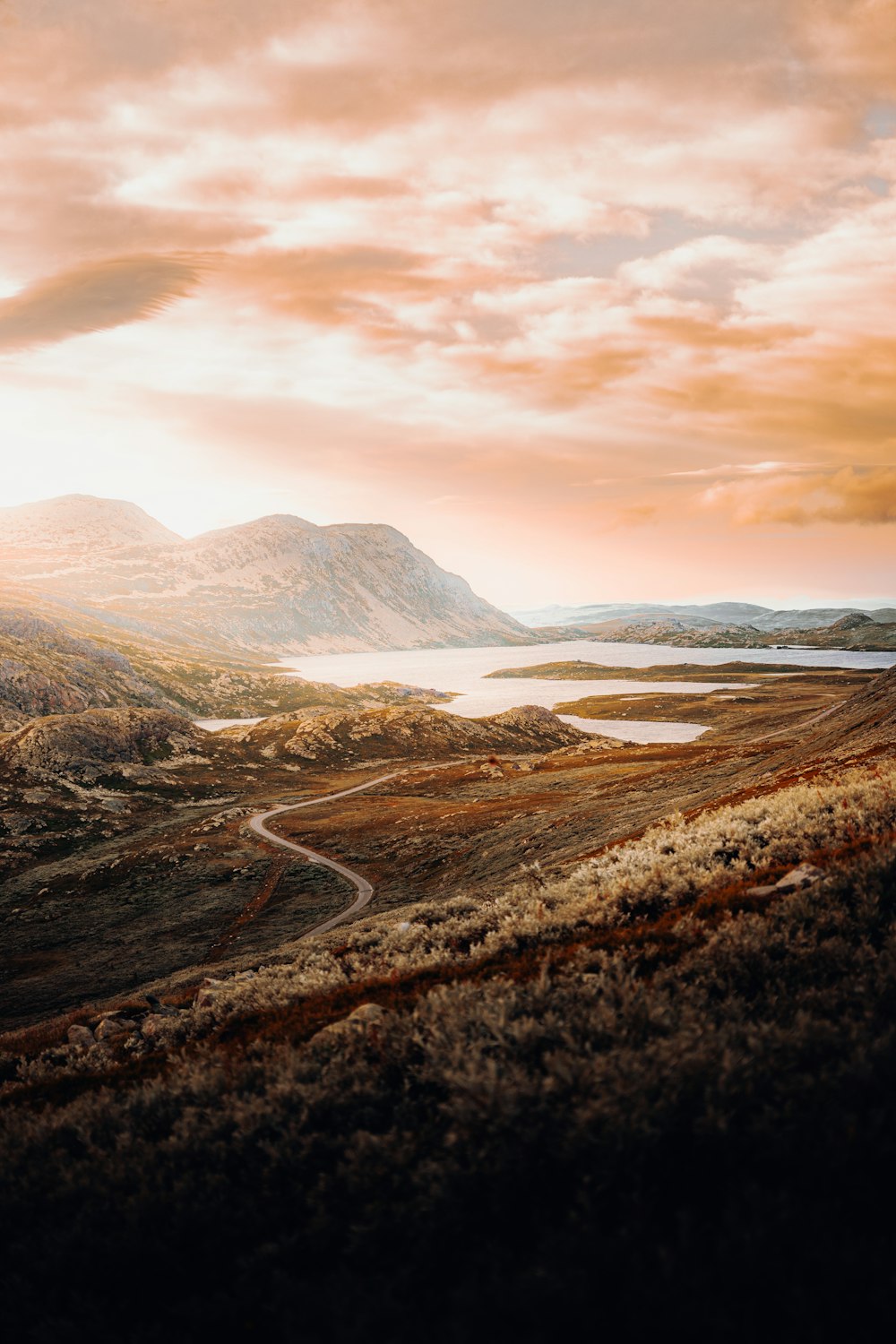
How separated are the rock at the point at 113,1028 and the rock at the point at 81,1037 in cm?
23

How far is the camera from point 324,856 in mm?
60188

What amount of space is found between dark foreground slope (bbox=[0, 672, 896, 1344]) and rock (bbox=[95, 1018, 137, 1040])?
25.4 feet

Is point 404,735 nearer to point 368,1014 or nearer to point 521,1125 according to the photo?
point 368,1014

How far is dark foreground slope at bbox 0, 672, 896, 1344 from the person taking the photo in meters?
4.38

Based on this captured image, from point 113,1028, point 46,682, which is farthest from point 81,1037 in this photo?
point 46,682

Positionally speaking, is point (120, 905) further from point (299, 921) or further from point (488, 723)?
point (488, 723)

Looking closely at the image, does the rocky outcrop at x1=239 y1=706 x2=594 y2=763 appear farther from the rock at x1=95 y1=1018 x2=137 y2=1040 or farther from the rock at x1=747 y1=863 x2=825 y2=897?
the rock at x1=747 y1=863 x2=825 y2=897

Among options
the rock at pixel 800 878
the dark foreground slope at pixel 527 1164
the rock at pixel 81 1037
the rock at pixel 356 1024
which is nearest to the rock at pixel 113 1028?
the rock at pixel 81 1037

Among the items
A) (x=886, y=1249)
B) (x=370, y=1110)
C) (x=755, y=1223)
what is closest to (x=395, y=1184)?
(x=370, y=1110)

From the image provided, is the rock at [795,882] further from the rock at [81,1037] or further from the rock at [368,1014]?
the rock at [81,1037]

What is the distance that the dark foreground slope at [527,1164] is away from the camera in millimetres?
4379

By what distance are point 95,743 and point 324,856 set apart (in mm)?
82267

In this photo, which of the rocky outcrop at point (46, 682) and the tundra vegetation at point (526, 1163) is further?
Answer: the rocky outcrop at point (46, 682)

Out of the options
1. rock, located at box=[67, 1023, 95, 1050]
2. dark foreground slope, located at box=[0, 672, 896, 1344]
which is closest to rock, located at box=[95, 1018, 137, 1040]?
rock, located at box=[67, 1023, 95, 1050]
